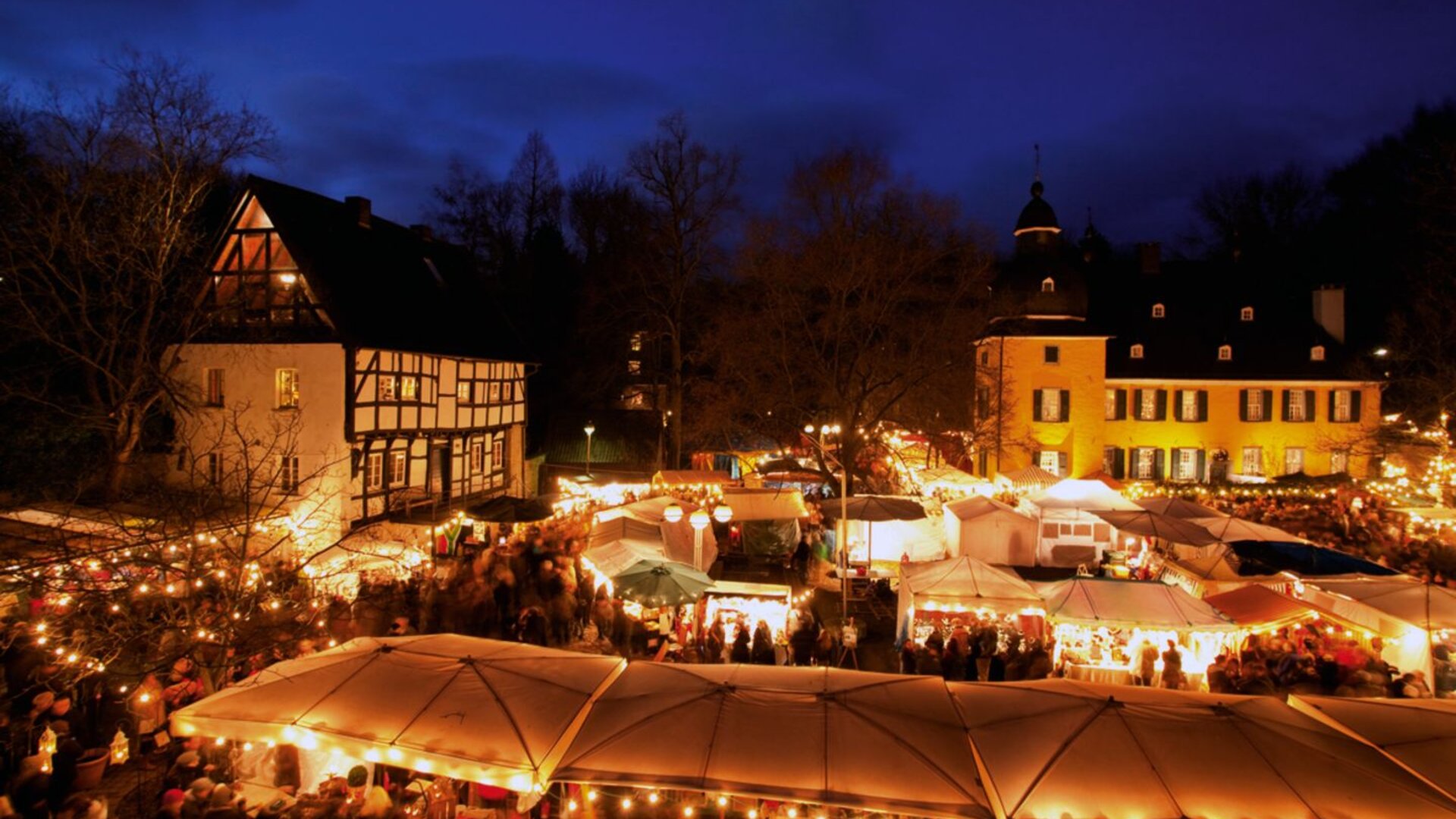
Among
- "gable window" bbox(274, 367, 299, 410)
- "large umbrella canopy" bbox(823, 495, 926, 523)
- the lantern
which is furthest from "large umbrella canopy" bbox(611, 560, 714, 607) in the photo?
"gable window" bbox(274, 367, 299, 410)

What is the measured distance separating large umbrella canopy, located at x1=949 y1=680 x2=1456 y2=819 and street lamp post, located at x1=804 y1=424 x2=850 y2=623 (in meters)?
6.57

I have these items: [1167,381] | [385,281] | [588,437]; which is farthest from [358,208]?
[1167,381]

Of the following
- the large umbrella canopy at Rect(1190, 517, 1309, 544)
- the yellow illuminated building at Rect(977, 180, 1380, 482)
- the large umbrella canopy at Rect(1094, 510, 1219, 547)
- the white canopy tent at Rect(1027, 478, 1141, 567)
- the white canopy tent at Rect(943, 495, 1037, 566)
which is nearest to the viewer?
the large umbrella canopy at Rect(1190, 517, 1309, 544)

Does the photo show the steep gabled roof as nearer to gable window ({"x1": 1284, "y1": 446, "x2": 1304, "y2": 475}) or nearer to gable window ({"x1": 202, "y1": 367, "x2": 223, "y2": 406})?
gable window ({"x1": 202, "y1": 367, "x2": 223, "y2": 406})

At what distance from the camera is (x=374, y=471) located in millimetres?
19609

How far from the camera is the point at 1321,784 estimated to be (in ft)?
19.1

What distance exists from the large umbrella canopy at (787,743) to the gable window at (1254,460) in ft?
101

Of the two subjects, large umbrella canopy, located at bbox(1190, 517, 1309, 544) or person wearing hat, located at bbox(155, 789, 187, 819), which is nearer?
person wearing hat, located at bbox(155, 789, 187, 819)

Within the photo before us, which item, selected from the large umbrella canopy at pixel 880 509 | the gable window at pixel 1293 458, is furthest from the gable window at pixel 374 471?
the gable window at pixel 1293 458

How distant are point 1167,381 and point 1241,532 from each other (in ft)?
58.6

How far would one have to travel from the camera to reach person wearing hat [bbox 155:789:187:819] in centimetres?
656

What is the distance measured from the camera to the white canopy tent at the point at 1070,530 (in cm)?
1909

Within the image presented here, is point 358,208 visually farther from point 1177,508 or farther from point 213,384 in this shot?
point 1177,508

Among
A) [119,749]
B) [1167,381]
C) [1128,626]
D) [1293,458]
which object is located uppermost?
[1167,381]
